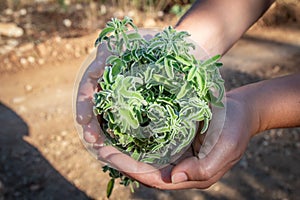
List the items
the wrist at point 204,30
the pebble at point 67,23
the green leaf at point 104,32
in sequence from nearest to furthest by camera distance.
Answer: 1. the green leaf at point 104,32
2. the wrist at point 204,30
3. the pebble at point 67,23

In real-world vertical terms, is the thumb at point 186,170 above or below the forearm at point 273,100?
below

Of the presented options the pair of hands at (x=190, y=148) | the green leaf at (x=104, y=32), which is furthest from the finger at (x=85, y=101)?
the green leaf at (x=104, y=32)

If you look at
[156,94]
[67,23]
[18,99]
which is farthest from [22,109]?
[156,94]

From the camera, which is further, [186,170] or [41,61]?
[41,61]

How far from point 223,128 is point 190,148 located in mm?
98

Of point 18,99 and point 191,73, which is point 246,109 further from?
point 18,99

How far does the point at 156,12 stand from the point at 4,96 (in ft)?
5.21

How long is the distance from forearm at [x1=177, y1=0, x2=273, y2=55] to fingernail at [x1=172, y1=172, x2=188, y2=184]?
0.43 metres

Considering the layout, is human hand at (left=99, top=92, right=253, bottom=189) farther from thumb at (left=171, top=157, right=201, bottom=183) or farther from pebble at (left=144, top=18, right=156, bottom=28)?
pebble at (left=144, top=18, right=156, bottom=28)

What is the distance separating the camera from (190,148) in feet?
3.95

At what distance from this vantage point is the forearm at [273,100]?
1284mm

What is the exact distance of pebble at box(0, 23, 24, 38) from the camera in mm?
3756

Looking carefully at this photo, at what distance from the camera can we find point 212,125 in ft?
3.76

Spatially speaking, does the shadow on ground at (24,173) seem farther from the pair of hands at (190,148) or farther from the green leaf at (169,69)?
the green leaf at (169,69)
